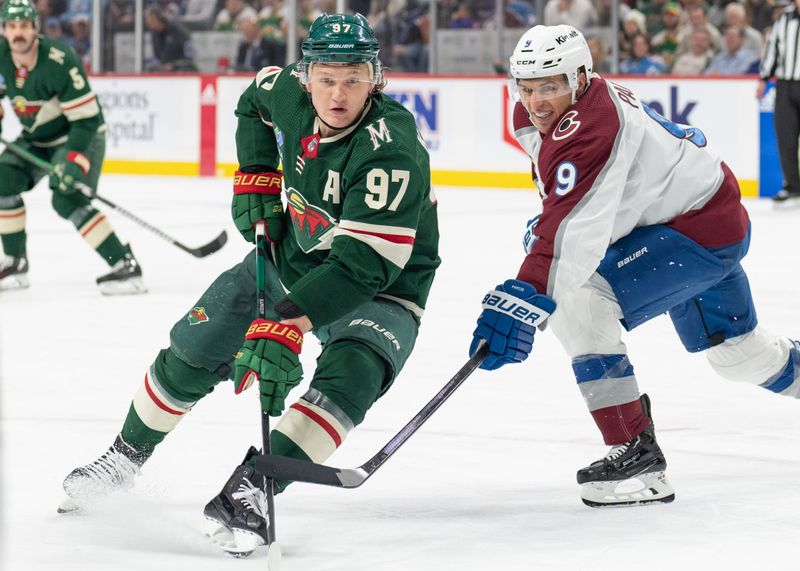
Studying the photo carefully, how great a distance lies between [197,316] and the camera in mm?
2527

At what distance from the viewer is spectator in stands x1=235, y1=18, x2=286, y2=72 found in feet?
35.4

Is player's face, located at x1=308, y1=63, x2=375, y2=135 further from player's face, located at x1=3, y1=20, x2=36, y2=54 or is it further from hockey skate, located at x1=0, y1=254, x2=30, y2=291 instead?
hockey skate, located at x1=0, y1=254, x2=30, y2=291

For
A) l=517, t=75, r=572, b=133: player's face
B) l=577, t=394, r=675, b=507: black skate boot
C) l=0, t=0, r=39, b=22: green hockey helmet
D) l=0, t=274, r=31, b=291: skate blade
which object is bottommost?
l=0, t=274, r=31, b=291: skate blade

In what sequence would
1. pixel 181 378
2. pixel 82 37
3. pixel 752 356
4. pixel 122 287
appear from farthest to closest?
pixel 82 37 → pixel 122 287 → pixel 752 356 → pixel 181 378

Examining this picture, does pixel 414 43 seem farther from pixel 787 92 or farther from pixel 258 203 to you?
pixel 258 203

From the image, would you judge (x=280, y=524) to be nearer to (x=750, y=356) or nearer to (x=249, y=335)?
(x=249, y=335)

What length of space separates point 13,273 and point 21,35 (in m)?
0.94

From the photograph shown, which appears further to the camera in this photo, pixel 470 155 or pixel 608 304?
pixel 470 155

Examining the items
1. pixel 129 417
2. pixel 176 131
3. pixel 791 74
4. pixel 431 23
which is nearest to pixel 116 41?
pixel 176 131

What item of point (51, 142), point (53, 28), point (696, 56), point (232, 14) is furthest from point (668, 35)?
point (53, 28)

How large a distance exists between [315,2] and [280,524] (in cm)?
878

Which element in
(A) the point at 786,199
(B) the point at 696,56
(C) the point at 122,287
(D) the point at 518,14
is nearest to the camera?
(C) the point at 122,287

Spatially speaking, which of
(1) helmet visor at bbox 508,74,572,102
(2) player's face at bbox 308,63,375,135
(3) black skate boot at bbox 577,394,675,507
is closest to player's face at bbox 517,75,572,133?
(1) helmet visor at bbox 508,74,572,102

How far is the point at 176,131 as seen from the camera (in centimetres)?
1052
